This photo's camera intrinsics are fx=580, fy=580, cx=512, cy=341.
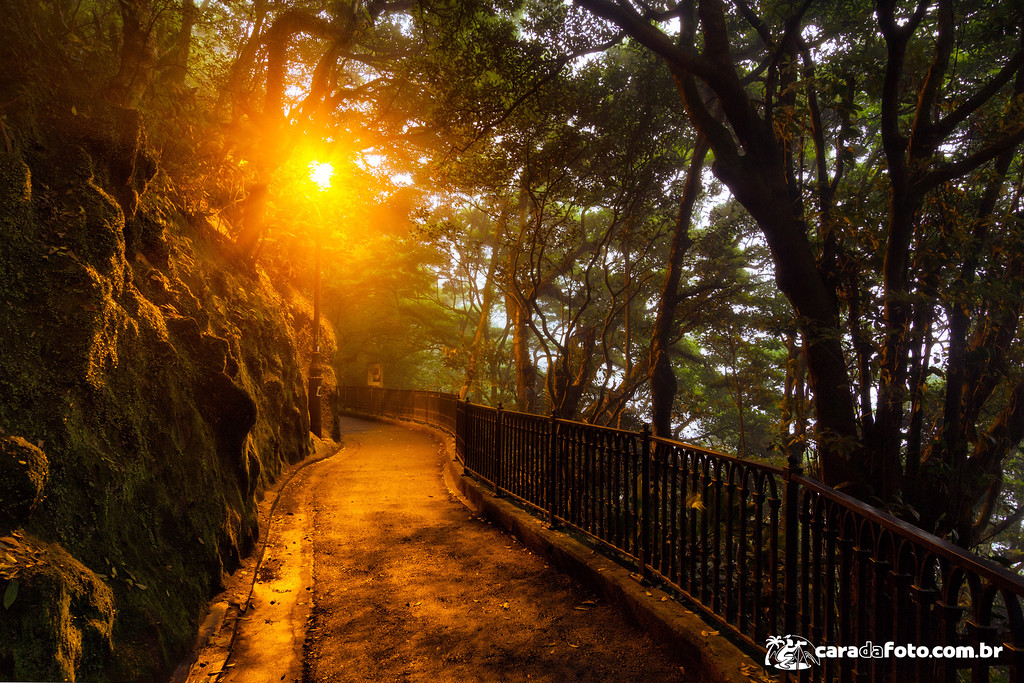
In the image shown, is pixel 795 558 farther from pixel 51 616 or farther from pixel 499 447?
pixel 499 447

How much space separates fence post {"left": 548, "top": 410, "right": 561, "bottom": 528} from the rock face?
3.07 m

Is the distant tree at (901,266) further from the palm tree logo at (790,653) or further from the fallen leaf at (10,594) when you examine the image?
the fallen leaf at (10,594)

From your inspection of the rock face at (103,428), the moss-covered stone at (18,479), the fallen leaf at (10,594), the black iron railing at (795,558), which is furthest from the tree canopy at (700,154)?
the fallen leaf at (10,594)

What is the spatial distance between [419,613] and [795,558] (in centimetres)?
285

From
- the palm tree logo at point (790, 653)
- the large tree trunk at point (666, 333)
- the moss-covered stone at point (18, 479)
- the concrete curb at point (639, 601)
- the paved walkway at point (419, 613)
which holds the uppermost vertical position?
the large tree trunk at point (666, 333)

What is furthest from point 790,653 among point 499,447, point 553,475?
→ point 499,447

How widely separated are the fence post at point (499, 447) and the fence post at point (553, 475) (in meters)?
1.52

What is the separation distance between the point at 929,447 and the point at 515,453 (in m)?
4.42

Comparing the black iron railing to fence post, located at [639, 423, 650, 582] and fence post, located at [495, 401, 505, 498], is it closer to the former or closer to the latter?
fence post, located at [639, 423, 650, 582]

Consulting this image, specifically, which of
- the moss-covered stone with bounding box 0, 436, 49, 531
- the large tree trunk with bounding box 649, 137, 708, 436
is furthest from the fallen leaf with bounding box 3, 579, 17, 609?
the large tree trunk with bounding box 649, 137, 708, 436

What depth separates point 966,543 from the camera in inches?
216

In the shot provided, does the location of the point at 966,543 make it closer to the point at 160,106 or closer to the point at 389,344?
the point at 160,106

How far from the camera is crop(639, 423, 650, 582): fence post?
4.48m

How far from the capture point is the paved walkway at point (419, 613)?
12.2 feet
